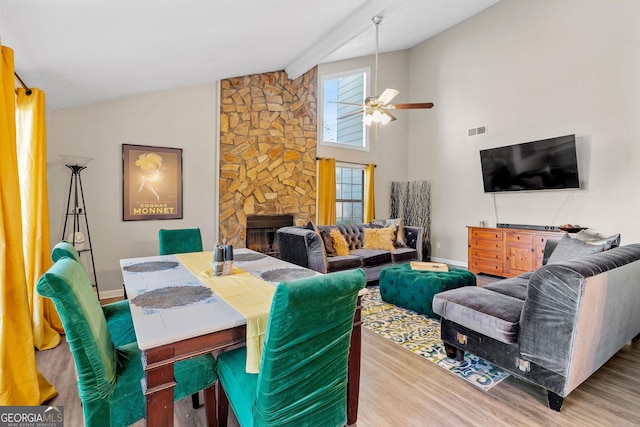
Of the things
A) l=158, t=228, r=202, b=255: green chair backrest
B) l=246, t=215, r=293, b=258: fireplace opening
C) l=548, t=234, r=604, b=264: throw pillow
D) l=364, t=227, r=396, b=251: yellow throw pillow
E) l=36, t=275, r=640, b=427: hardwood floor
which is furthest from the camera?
l=246, t=215, r=293, b=258: fireplace opening

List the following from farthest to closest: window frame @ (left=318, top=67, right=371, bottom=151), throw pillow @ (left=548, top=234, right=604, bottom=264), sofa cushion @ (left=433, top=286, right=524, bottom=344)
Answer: window frame @ (left=318, top=67, right=371, bottom=151) → throw pillow @ (left=548, top=234, right=604, bottom=264) → sofa cushion @ (left=433, top=286, right=524, bottom=344)

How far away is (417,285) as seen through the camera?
3.24 metres

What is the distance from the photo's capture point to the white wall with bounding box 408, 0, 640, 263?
4.04 meters

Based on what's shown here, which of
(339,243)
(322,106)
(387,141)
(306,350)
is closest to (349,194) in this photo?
(387,141)

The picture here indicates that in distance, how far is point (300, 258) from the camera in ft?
13.5

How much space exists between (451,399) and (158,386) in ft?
5.63

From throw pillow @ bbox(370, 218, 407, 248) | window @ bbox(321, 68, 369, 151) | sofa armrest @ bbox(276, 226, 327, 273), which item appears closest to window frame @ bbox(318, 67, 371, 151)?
window @ bbox(321, 68, 369, 151)

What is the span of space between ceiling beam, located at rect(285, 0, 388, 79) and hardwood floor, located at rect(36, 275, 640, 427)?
3581 millimetres

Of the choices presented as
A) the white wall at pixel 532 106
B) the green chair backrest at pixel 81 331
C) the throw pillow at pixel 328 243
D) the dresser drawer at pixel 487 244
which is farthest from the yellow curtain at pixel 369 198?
the green chair backrest at pixel 81 331

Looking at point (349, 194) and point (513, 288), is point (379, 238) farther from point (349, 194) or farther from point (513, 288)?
point (513, 288)

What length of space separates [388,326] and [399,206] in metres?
4.33

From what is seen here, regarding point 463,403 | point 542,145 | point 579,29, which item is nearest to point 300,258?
point 463,403

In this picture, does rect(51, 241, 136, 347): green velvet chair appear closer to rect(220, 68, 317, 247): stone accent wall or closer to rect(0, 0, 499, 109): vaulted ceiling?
rect(0, 0, 499, 109): vaulted ceiling

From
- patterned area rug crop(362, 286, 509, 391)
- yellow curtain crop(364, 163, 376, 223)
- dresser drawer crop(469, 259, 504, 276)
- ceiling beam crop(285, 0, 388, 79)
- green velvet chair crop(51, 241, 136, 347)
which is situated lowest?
patterned area rug crop(362, 286, 509, 391)
